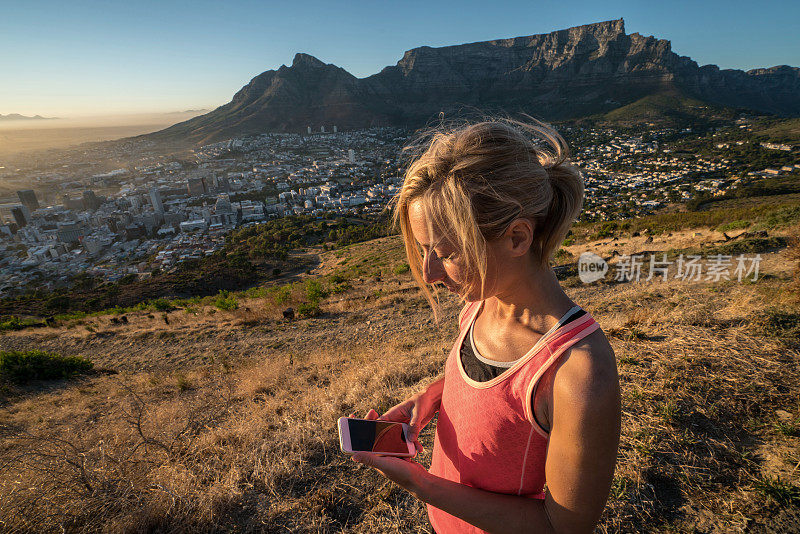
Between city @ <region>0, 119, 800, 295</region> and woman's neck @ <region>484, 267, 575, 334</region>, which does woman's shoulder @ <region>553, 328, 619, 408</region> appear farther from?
city @ <region>0, 119, 800, 295</region>

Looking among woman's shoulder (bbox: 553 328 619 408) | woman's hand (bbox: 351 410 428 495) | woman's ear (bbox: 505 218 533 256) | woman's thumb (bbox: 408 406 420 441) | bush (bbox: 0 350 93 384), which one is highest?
woman's ear (bbox: 505 218 533 256)

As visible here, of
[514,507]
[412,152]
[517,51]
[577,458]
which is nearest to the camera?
[577,458]

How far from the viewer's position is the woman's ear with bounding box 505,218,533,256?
827 millimetres

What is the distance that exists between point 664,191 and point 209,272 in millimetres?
44613

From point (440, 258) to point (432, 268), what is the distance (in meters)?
0.04

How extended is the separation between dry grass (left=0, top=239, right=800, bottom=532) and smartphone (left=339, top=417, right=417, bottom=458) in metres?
1.39

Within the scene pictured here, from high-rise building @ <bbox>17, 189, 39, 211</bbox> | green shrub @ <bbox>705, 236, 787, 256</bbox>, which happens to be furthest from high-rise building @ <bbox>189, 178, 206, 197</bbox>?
green shrub @ <bbox>705, 236, 787, 256</bbox>

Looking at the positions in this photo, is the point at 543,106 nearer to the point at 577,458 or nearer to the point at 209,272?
the point at 209,272

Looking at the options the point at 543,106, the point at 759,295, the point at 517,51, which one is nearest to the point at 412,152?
the point at 759,295

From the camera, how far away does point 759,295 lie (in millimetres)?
5156

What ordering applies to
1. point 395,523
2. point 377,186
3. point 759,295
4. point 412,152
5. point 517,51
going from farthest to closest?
1. point 517,51
2. point 377,186
3. point 759,295
4. point 395,523
5. point 412,152

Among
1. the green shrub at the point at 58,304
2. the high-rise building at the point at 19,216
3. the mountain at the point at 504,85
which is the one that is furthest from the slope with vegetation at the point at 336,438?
the mountain at the point at 504,85

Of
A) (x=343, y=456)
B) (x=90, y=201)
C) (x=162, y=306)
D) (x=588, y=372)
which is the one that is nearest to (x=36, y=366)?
(x=162, y=306)

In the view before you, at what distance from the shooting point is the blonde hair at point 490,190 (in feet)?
2.69
